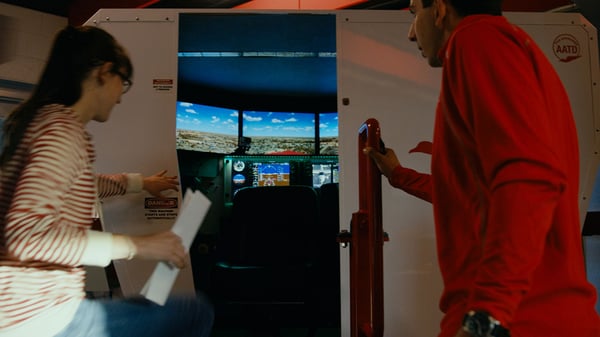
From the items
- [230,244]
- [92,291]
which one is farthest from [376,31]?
[92,291]

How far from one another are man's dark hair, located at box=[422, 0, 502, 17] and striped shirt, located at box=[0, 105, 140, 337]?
82 cm

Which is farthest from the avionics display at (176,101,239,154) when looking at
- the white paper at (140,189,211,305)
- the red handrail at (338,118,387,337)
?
the white paper at (140,189,211,305)

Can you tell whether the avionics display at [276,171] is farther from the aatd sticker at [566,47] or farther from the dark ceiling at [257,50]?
the aatd sticker at [566,47]

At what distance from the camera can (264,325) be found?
3.35m

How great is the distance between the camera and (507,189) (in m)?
0.61

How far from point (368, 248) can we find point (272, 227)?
175cm

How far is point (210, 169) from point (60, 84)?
4.08m

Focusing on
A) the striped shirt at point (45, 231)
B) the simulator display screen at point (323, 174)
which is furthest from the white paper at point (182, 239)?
the simulator display screen at point (323, 174)

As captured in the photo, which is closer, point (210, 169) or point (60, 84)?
point (60, 84)

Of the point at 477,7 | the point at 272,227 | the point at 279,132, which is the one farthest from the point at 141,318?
the point at 279,132

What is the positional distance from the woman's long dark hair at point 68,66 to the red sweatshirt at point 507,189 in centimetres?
81

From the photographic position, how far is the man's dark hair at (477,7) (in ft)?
2.68

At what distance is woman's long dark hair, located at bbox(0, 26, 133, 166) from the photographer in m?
1.05

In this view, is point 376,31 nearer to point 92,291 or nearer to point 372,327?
point 372,327
